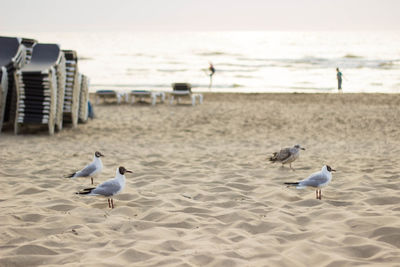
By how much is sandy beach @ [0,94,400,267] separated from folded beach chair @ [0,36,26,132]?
39.1 inches

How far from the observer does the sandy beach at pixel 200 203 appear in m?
3.35

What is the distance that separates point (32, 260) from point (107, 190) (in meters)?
1.50

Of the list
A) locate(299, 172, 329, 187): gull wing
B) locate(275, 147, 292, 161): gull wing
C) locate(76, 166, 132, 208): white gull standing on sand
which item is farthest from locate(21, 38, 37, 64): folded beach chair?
locate(299, 172, 329, 187): gull wing

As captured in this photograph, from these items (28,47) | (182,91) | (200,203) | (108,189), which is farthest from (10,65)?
(182,91)

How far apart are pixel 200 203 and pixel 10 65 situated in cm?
784

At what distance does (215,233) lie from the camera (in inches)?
152

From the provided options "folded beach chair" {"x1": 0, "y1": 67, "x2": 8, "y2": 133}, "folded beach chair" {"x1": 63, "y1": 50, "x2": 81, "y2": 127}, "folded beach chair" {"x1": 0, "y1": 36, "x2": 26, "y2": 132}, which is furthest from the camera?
"folded beach chair" {"x1": 63, "y1": 50, "x2": 81, "y2": 127}

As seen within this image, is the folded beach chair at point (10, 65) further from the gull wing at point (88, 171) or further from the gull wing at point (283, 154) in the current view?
the gull wing at point (283, 154)

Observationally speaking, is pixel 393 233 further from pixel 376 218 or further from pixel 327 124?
pixel 327 124

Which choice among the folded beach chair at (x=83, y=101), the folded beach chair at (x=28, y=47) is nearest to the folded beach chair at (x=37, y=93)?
the folded beach chair at (x=28, y=47)

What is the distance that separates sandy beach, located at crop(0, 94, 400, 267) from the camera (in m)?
3.35

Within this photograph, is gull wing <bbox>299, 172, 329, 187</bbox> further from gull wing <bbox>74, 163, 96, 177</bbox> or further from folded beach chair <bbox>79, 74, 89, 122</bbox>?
folded beach chair <bbox>79, 74, 89, 122</bbox>

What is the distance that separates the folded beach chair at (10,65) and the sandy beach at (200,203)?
39.1 inches

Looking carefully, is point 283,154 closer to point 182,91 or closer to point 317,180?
point 317,180
